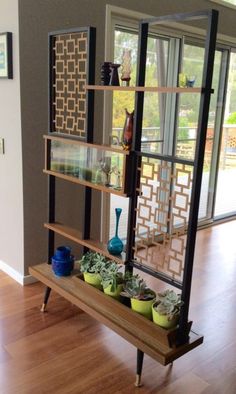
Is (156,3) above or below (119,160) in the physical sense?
above

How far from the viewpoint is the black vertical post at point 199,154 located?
164cm

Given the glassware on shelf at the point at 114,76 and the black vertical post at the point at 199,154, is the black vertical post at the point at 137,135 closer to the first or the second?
the glassware on shelf at the point at 114,76

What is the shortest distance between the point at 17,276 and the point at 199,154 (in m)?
1.93

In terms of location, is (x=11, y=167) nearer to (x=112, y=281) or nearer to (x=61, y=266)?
(x=61, y=266)

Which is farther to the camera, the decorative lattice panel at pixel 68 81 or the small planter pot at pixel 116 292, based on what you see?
the decorative lattice panel at pixel 68 81

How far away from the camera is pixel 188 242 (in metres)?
1.86

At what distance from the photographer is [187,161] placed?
1.79 m

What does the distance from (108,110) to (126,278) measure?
151cm

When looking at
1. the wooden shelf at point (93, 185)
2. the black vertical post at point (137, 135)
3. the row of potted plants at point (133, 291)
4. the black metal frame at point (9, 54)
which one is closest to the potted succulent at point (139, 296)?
the row of potted plants at point (133, 291)

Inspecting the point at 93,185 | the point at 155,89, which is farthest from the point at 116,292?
the point at 155,89

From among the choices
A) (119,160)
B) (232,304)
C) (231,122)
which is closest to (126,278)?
(119,160)

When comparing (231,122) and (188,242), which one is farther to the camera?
(231,122)

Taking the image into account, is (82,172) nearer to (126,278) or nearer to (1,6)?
(126,278)

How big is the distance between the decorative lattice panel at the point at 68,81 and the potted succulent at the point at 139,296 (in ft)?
3.19
